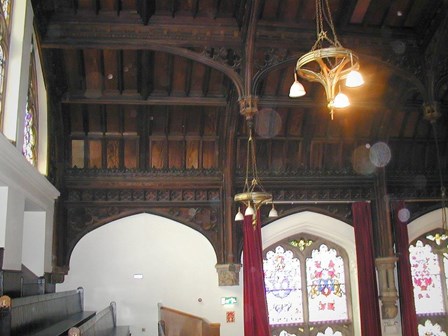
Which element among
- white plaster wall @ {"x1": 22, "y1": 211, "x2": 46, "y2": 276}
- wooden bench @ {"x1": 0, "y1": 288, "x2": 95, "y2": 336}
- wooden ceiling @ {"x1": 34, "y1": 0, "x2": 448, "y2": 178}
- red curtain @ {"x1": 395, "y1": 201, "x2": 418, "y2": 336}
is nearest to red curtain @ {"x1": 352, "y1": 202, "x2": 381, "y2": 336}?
red curtain @ {"x1": 395, "y1": 201, "x2": 418, "y2": 336}

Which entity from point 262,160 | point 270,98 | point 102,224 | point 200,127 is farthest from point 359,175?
point 102,224

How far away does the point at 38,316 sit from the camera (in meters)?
6.35

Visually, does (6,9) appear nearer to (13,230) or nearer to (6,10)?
(6,10)

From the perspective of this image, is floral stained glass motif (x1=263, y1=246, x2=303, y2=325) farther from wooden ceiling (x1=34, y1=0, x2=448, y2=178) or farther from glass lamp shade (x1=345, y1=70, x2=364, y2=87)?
glass lamp shade (x1=345, y1=70, x2=364, y2=87)

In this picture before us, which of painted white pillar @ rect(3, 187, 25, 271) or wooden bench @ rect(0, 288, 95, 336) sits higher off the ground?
painted white pillar @ rect(3, 187, 25, 271)

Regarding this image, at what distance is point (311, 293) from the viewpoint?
1338 cm

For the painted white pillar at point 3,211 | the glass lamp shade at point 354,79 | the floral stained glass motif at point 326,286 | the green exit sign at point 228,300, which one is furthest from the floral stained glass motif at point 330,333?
the glass lamp shade at point 354,79

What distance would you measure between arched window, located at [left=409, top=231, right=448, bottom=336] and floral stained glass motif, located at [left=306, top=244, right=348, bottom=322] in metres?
1.98

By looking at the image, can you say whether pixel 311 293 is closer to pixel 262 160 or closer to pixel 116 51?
pixel 262 160

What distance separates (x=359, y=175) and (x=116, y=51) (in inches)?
265

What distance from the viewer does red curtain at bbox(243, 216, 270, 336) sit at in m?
11.8

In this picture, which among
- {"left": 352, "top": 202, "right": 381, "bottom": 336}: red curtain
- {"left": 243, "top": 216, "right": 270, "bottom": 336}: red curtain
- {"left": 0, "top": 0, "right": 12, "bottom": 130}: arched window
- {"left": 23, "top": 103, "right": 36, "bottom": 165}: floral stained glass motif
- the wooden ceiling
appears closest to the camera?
{"left": 0, "top": 0, "right": 12, "bottom": 130}: arched window

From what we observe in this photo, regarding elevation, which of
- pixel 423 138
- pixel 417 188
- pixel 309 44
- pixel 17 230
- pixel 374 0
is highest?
pixel 374 0

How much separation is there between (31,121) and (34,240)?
2.48 metres
